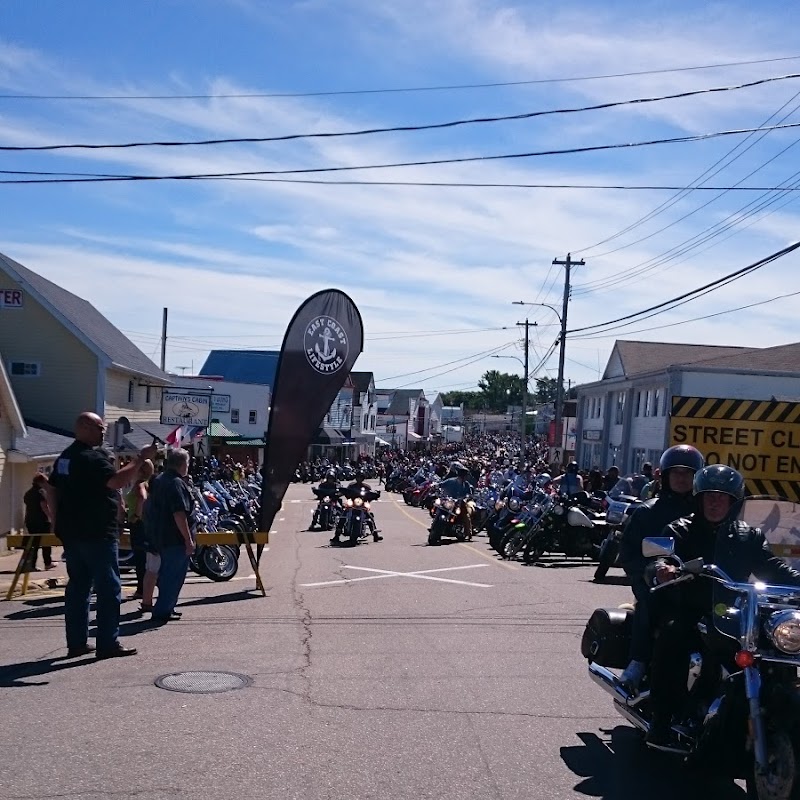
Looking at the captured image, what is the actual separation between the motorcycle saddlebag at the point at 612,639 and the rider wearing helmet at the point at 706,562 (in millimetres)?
632

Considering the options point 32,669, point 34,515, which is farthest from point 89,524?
point 34,515

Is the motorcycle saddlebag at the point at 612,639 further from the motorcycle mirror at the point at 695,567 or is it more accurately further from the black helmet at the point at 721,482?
the motorcycle mirror at the point at 695,567

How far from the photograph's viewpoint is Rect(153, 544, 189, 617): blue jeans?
9836mm

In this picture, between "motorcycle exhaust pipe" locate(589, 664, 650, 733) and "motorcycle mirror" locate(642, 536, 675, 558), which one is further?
"motorcycle exhaust pipe" locate(589, 664, 650, 733)

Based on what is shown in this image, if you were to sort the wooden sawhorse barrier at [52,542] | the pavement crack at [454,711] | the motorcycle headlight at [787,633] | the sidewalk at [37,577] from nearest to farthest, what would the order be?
the motorcycle headlight at [787,633] < the pavement crack at [454,711] < the wooden sawhorse barrier at [52,542] < the sidewalk at [37,577]

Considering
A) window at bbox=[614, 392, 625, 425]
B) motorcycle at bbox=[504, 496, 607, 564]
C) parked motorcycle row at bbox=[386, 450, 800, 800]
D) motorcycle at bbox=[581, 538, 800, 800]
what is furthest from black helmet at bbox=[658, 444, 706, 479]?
window at bbox=[614, 392, 625, 425]

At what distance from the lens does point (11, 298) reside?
1144 inches

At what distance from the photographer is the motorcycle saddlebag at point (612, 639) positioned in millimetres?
6117

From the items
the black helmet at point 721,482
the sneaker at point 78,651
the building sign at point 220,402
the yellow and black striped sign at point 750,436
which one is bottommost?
the sneaker at point 78,651

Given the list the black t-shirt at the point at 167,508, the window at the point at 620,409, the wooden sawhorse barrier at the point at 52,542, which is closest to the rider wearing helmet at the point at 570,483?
the wooden sawhorse barrier at the point at 52,542

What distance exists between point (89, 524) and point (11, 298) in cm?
2347

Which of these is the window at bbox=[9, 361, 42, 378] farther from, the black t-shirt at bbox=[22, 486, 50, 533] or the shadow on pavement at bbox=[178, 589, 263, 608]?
the shadow on pavement at bbox=[178, 589, 263, 608]

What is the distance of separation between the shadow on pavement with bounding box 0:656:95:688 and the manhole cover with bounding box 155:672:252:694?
88cm

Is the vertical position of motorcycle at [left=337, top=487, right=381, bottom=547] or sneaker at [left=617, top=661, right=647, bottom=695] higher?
sneaker at [left=617, top=661, right=647, bottom=695]
